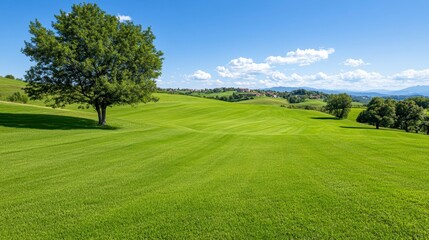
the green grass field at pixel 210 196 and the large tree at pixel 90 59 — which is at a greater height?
the large tree at pixel 90 59

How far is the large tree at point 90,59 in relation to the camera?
24531 millimetres

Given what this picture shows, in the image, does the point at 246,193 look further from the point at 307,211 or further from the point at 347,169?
the point at 347,169

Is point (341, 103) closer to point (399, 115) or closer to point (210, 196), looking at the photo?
point (399, 115)

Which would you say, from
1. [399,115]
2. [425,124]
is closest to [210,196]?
[399,115]

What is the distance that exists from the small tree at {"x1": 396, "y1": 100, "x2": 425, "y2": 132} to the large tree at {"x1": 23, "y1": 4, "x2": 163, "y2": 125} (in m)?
74.7

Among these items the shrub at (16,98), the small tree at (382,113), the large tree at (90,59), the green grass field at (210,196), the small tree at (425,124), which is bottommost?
the small tree at (425,124)

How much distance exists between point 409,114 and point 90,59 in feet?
270

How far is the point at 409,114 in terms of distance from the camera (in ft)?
228

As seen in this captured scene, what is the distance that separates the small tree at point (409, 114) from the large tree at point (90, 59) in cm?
7470

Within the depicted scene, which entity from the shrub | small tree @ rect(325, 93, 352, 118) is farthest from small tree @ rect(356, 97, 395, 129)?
the shrub

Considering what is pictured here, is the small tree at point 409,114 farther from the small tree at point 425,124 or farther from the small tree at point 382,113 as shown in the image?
the small tree at point 382,113

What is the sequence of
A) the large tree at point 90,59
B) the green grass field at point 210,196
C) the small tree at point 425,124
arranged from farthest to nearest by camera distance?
1. the small tree at point 425,124
2. the large tree at point 90,59
3. the green grass field at point 210,196

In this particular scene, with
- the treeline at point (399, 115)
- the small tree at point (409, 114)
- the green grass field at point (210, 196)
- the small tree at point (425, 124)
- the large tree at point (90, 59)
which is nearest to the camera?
the green grass field at point (210, 196)

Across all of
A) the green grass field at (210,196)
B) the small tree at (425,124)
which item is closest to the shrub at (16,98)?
the green grass field at (210,196)
